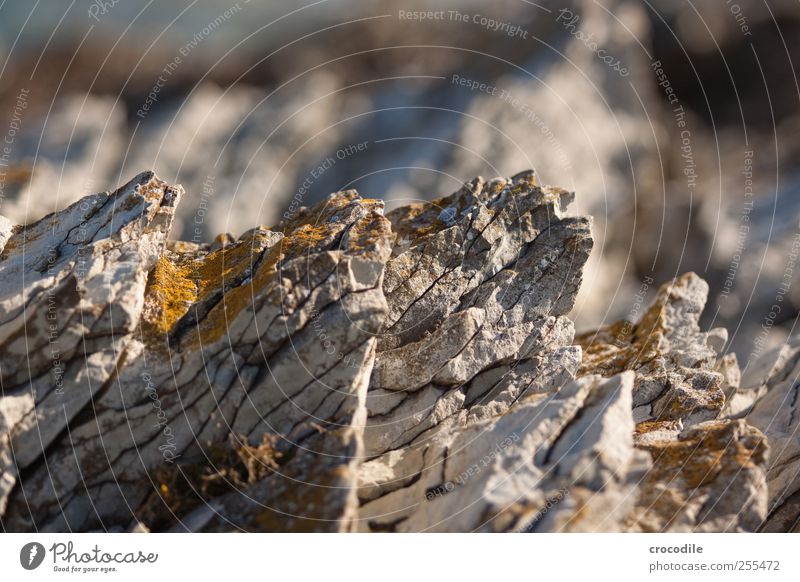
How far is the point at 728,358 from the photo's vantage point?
25.6 m

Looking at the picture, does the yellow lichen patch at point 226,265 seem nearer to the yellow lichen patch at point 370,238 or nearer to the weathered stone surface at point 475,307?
the yellow lichen patch at point 370,238

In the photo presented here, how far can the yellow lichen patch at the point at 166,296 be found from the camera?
55.5 ft

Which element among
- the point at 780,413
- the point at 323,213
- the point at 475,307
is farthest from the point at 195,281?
the point at 780,413

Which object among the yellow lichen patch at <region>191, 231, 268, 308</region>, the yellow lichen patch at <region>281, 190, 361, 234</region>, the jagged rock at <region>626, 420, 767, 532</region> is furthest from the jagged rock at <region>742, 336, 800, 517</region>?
the yellow lichen patch at <region>191, 231, 268, 308</region>

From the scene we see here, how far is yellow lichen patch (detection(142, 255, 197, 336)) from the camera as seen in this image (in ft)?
55.5

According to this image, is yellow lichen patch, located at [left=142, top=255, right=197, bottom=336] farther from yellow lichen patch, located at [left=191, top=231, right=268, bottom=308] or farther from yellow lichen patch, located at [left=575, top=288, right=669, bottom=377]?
yellow lichen patch, located at [left=575, top=288, right=669, bottom=377]

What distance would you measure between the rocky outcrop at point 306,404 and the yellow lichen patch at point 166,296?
53mm

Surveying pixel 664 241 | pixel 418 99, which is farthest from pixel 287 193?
pixel 664 241

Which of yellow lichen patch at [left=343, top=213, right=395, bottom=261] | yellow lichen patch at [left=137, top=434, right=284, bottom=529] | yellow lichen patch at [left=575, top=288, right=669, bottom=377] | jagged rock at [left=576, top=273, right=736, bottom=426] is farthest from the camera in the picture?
yellow lichen patch at [left=575, top=288, right=669, bottom=377]

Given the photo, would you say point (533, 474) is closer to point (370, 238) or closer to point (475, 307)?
point (475, 307)
